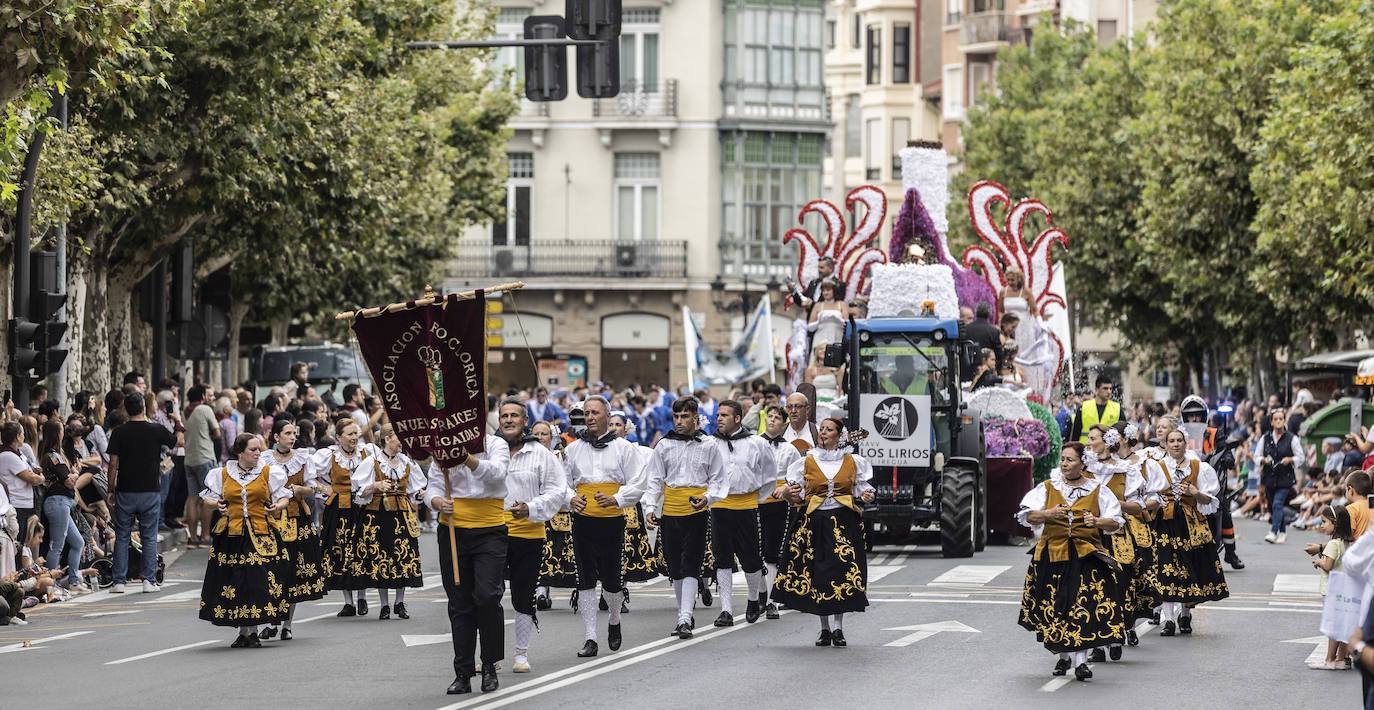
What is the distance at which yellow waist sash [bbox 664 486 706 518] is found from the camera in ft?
59.3

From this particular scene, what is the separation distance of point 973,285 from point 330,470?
15.6 m

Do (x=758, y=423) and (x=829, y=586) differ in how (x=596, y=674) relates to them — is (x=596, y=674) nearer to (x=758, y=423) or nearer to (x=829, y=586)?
(x=829, y=586)

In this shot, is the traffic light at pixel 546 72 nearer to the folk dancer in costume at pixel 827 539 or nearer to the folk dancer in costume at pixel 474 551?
the folk dancer in costume at pixel 827 539

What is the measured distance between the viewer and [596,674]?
1535 centimetres

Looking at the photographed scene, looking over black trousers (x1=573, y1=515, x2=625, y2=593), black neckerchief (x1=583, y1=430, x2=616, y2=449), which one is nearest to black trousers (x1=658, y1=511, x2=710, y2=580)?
black trousers (x1=573, y1=515, x2=625, y2=593)

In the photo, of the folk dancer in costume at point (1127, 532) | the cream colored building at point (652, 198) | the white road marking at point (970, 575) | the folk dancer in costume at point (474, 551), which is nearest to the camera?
the folk dancer in costume at point (474, 551)

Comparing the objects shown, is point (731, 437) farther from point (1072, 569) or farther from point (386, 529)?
point (1072, 569)

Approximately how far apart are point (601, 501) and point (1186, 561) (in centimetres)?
452

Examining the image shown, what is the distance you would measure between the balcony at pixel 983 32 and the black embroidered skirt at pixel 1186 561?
6133 centimetres

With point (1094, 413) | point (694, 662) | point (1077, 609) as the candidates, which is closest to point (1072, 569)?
point (1077, 609)

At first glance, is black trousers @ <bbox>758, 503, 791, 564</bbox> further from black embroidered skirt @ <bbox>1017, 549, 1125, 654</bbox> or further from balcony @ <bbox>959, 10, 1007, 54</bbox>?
balcony @ <bbox>959, 10, 1007, 54</bbox>

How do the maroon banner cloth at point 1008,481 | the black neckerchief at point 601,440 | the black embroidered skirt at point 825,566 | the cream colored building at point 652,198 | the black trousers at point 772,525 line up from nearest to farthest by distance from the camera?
1. the black embroidered skirt at point 825,566
2. the black neckerchief at point 601,440
3. the black trousers at point 772,525
4. the maroon banner cloth at point 1008,481
5. the cream colored building at point 652,198

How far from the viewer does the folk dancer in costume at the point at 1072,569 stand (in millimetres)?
15414

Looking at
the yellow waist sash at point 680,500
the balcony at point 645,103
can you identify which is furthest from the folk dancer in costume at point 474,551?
the balcony at point 645,103
